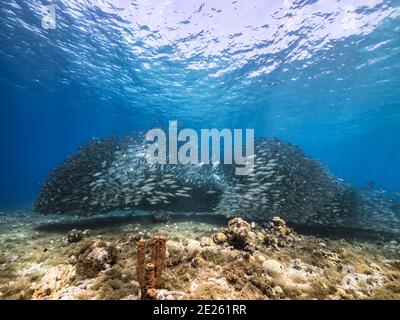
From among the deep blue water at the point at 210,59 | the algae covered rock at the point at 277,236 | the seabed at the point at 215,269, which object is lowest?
the seabed at the point at 215,269

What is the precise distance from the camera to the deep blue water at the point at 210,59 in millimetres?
16750

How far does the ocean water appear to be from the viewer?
6.79 m

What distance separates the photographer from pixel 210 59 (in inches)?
920

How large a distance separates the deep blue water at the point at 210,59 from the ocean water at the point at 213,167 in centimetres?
15

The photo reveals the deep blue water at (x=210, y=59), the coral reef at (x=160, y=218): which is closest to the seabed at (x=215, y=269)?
the coral reef at (x=160, y=218)

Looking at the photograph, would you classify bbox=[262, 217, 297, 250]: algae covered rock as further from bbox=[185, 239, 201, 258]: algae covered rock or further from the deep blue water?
the deep blue water

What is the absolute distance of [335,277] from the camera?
6996mm

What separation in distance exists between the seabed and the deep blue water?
28.9ft

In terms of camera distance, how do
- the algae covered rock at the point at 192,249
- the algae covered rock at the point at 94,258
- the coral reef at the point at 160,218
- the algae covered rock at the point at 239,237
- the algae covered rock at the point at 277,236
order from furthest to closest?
1. the coral reef at the point at 160,218
2. the algae covered rock at the point at 277,236
3. the algae covered rock at the point at 239,237
4. the algae covered rock at the point at 192,249
5. the algae covered rock at the point at 94,258

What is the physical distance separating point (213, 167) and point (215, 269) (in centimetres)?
1001

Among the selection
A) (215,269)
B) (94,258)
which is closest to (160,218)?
(94,258)

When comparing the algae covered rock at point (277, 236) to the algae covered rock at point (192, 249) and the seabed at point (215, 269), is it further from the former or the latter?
the algae covered rock at point (192, 249)

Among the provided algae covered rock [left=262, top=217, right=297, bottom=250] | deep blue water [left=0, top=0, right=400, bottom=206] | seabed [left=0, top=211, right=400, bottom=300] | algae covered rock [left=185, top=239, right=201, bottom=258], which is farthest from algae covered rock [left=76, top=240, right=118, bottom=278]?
deep blue water [left=0, top=0, right=400, bottom=206]
